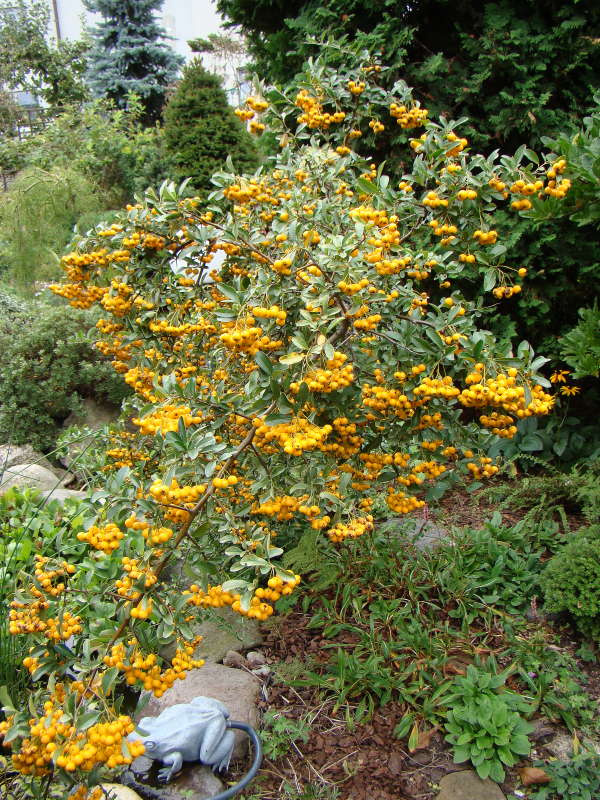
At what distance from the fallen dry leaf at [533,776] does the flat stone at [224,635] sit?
118 cm

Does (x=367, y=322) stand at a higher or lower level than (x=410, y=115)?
lower

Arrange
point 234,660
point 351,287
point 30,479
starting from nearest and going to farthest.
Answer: point 351,287, point 234,660, point 30,479

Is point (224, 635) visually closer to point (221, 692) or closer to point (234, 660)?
point (234, 660)

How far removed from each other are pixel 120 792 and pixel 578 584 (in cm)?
182

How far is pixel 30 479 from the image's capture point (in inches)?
150

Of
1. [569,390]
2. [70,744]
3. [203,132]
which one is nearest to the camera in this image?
[70,744]

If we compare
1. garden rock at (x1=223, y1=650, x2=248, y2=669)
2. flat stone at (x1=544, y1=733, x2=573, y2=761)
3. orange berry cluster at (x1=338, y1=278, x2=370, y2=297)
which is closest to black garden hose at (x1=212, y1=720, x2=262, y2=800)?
garden rock at (x1=223, y1=650, x2=248, y2=669)

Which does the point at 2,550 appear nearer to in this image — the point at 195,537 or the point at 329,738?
the point at 195,537

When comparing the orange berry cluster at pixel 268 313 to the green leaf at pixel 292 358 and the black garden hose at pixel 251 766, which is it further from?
the black garden hose at pixel 251 766

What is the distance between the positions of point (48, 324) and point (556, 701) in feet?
13.9

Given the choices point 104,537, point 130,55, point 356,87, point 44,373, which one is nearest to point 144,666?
point 104,537

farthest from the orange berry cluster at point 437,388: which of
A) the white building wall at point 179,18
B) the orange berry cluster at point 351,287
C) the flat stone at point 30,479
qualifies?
the white building wall at point 179,18

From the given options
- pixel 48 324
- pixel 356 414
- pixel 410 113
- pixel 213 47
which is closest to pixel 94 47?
pixel 213 47

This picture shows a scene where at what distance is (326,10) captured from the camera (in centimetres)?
398
